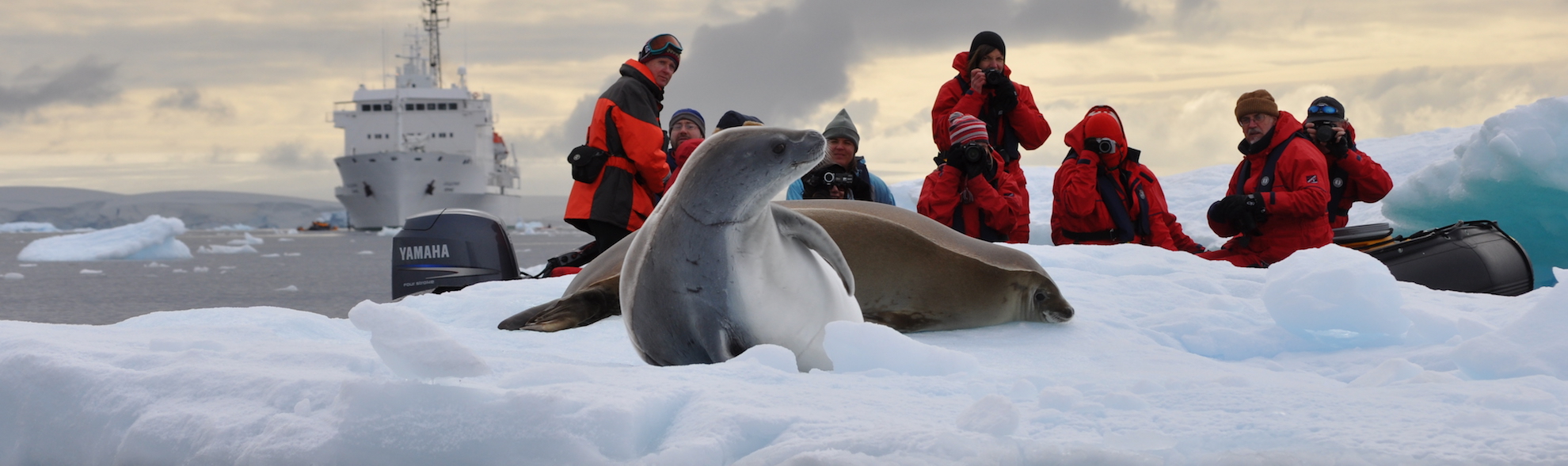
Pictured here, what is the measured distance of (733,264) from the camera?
221cm

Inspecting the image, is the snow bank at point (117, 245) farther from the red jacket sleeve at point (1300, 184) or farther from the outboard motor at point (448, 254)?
the red jacket sleeve at point (1300, 184)

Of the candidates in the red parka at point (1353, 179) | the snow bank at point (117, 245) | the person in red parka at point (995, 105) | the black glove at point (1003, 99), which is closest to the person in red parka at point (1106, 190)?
the person in red parka at point (995, 105)

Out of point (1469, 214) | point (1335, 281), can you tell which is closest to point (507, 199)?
point (1469, 214)

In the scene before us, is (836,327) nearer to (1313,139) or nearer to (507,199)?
(1313,139)

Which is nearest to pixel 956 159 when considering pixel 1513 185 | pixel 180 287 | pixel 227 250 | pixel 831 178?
pixel 831 178

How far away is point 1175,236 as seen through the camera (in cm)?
604

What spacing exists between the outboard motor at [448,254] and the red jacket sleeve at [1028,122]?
290cm

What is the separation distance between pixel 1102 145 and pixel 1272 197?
877 millimetres

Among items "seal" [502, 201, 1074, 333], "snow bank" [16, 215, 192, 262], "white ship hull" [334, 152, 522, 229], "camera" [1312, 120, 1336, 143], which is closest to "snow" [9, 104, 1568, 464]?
"seal" [502, 201, 1074, 333]

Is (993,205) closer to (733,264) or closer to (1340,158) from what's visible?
(1340,158)

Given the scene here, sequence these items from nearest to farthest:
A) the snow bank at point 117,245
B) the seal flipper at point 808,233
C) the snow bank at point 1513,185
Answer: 1. the seal flipper at point 808,233
2. the snow bank at point 1513,185
3. the snow bank at point 117,245

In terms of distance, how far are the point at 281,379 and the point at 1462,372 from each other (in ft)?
8.56

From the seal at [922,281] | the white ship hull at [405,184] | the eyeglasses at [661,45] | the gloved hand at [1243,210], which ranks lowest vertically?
the seal at [922,281]

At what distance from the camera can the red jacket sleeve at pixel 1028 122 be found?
562cm
